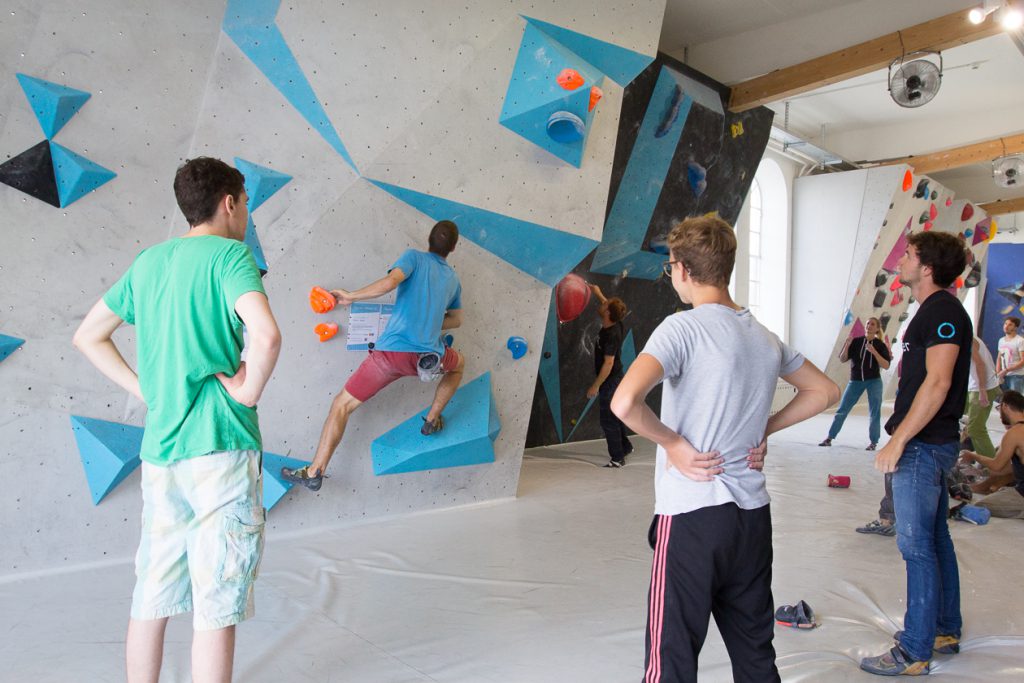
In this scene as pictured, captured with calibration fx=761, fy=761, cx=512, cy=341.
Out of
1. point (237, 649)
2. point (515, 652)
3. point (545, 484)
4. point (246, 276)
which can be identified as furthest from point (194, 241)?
point (545, 484)

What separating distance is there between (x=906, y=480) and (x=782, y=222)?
417 inches

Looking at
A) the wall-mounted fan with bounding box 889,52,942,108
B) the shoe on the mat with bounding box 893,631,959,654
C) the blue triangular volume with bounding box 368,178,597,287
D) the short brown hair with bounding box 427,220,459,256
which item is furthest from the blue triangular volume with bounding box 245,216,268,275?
the wall-mounted fan with bounding box 889,52,942,108

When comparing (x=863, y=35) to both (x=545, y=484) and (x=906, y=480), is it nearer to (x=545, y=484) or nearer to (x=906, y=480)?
(x=545, y=484)

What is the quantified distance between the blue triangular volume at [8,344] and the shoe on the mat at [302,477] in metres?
1.35

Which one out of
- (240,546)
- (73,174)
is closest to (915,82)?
(73,174)

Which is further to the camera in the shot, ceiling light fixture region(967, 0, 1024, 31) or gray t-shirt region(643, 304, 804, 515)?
ceiling light fixture region(967, 0, 1024, 31)

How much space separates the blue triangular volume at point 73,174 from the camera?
3205mm

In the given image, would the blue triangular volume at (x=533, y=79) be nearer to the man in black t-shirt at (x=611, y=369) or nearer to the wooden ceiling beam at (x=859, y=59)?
the man in black t-shirt at (x=611, y=369)

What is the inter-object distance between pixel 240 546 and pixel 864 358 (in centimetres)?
753

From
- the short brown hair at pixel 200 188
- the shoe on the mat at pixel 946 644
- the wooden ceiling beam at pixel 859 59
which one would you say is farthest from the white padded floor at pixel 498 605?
the wooden ceiling beam at pixel 859 59

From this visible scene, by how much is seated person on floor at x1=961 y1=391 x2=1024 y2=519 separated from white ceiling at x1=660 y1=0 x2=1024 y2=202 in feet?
12.8

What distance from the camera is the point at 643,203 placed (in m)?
7.85

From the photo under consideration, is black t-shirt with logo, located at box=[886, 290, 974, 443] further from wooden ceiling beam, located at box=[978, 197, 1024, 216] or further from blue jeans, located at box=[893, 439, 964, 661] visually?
wooden ceiling beam, located at box=[978, 197, 1024, 216]

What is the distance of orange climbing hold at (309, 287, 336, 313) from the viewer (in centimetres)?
391
